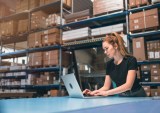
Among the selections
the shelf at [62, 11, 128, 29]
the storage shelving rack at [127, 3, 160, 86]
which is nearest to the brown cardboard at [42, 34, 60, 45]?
the shelf at [62, 11, 128, 29]

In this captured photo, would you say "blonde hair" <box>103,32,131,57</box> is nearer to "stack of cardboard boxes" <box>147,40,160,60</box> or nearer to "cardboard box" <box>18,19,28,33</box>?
"stack of cardboard boxes" <box>147,40,160,60</box>

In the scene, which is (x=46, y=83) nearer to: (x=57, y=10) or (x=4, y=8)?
(x=57, y=10)

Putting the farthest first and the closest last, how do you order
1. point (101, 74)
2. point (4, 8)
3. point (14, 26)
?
point (4, 8)
point (14, 26)
point (101, 74)

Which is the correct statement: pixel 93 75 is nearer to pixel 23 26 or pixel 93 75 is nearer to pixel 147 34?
pixel 147 34

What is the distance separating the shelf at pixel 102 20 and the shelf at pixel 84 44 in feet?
2.08

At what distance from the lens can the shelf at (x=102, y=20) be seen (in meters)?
5.57

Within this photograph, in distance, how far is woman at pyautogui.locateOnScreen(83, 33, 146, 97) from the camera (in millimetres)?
2426

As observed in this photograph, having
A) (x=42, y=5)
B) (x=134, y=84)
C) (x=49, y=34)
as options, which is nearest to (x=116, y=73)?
(x=134, y=84)

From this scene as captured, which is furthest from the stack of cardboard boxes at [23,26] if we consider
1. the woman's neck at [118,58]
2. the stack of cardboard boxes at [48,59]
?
the woman's neck at [118,58]

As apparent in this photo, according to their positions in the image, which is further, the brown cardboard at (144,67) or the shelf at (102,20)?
the shelf at (102,20)

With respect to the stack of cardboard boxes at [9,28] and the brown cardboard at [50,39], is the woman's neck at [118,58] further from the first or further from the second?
the stack of cardboard boxes at [9,28]

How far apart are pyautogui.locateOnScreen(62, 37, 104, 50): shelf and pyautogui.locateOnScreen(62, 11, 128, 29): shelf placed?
24.9 inches

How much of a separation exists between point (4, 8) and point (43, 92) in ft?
13.9

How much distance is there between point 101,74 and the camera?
5.73m
